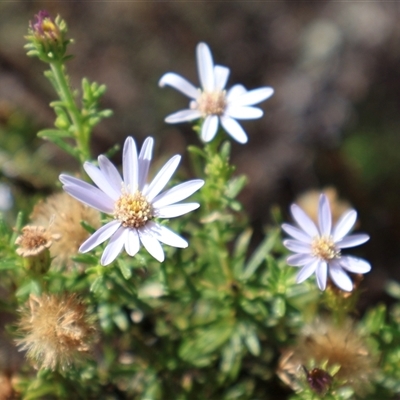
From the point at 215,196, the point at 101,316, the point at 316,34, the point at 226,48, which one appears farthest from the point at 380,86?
the point at 101,316

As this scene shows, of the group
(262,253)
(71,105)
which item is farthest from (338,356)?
(71,105)

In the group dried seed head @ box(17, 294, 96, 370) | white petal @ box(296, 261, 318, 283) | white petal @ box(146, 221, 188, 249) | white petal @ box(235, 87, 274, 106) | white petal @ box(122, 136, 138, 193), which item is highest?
white petal @ box(235, 87, 274, 106)

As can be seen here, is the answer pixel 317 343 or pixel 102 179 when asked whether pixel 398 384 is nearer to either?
pixel 317 343

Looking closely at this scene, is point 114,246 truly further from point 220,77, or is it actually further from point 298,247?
point 220,77

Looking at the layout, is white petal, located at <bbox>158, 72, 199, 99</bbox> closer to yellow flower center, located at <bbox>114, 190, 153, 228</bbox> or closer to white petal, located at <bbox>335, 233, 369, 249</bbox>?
yellow flower center, located at <bbox>114, 190, 153, 228</bbox>

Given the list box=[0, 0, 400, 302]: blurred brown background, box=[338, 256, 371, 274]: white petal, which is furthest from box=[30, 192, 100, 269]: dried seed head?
box=[0, 0, 400, 302]: blurred brown background
